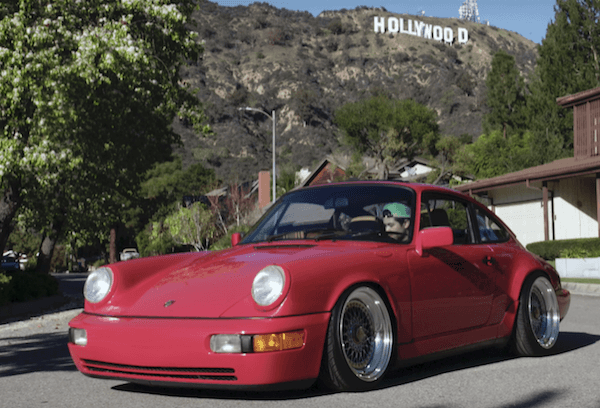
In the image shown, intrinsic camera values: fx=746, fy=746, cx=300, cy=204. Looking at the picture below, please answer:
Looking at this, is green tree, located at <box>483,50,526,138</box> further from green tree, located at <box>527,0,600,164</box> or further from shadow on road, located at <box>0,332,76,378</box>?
shadow on road, located at <box>0,332,76,378</box>

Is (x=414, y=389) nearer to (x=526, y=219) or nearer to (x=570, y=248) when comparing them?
(x=570, y=248)

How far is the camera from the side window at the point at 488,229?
256 inches

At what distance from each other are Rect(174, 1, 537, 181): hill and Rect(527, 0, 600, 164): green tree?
163 feet

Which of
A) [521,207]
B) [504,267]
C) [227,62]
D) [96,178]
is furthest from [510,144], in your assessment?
[227,62]

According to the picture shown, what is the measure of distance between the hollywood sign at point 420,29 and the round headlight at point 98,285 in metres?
177

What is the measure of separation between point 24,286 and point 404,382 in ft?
44.2

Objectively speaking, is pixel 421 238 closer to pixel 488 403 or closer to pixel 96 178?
pixel 488 403

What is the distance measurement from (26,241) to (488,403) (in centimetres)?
7299

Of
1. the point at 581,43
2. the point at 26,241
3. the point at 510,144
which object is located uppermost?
the point at 581,43

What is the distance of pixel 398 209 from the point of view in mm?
5848

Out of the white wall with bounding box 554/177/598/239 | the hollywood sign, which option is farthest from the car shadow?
the hollywood sign

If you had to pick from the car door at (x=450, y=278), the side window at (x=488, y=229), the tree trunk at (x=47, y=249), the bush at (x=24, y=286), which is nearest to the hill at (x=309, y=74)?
the tree trunk at (x=47, y=249)

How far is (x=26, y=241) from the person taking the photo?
72125mm

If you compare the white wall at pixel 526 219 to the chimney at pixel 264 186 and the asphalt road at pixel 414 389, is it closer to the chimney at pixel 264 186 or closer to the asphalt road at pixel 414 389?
the asphalt road at pixel 414 389
